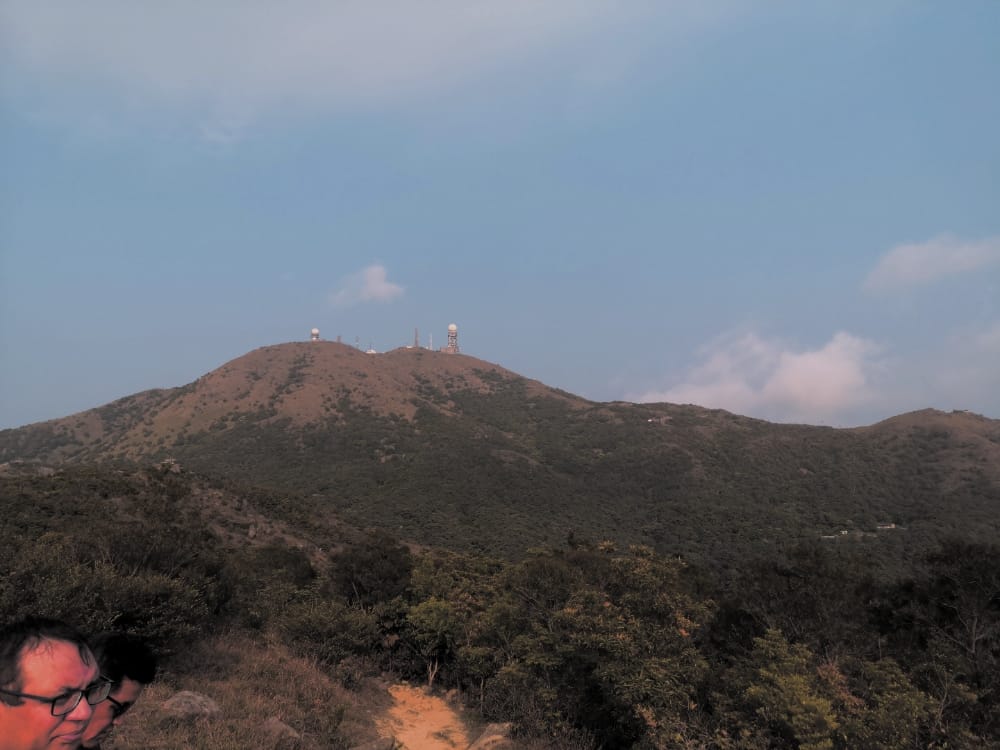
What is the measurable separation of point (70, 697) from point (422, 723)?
13774mm

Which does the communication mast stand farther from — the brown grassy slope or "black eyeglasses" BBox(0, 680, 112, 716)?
"black eyeglasses" BBox(0, 680, 112, 716)

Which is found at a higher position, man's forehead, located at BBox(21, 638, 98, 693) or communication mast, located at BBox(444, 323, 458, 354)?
communication mast, located at BBox(444, 323, 458, 354)

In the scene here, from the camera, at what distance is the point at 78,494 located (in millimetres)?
29641

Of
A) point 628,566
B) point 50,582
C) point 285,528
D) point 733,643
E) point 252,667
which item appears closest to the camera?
point 50,582

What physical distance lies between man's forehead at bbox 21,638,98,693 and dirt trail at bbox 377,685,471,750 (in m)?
11.3

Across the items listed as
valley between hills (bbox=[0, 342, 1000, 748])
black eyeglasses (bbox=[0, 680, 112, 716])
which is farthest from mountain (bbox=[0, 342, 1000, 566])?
black eyeglasses (bbox=[0, 680, 112, 716])

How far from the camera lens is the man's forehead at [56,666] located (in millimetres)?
1959

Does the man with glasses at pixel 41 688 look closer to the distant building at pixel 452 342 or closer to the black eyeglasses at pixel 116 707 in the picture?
the black eyeglasses at pixel 116 707

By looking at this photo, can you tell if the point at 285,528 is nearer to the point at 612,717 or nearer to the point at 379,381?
the point at 612,717

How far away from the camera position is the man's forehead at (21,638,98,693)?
1959mm

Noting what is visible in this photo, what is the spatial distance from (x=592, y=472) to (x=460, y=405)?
145 feet

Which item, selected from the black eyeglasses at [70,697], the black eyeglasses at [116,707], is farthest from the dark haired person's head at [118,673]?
the black eyeglasses at [70,697]

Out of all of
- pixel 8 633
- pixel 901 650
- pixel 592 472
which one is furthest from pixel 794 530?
pixel 8 633

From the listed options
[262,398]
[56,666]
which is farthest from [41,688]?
[262,398]
